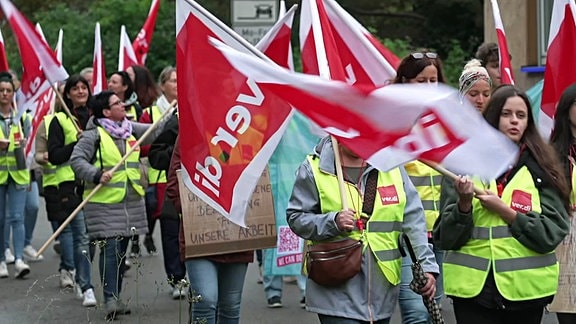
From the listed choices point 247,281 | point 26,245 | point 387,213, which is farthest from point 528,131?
point 26,245

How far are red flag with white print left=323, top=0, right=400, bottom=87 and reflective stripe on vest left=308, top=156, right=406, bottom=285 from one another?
134cm

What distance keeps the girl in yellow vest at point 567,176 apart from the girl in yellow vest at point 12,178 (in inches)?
289

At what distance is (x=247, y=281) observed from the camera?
12.6 metres

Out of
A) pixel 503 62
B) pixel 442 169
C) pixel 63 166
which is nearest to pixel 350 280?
pixel 442 169

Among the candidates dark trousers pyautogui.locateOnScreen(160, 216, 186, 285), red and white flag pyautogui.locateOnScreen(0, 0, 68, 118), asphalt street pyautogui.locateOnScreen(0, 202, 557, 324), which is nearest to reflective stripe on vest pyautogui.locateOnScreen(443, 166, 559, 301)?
asphalt street pyautogui.locateOnScreen(0, 202, 557, 324)

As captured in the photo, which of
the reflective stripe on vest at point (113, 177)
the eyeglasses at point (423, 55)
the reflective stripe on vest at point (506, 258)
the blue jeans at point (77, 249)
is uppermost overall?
the eyeglasses at point (423, 55)

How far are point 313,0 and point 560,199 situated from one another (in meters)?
1.72

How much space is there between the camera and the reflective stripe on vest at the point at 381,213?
19.1 feet

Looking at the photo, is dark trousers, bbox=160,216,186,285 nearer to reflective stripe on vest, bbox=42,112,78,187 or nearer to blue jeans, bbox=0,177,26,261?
reflective stripe on vest, bbox=42,112,78,187

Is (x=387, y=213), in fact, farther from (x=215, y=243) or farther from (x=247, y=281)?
(x=247, y=281)

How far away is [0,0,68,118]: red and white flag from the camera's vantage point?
11211 millimetres

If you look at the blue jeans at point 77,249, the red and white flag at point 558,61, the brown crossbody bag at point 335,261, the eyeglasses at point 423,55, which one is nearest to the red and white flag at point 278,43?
the eyeglasses at point 423,55

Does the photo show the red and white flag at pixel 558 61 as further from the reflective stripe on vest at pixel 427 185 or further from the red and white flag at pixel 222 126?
the red and white flag at pixel 222 126

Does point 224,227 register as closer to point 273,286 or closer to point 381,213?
point 381,213
